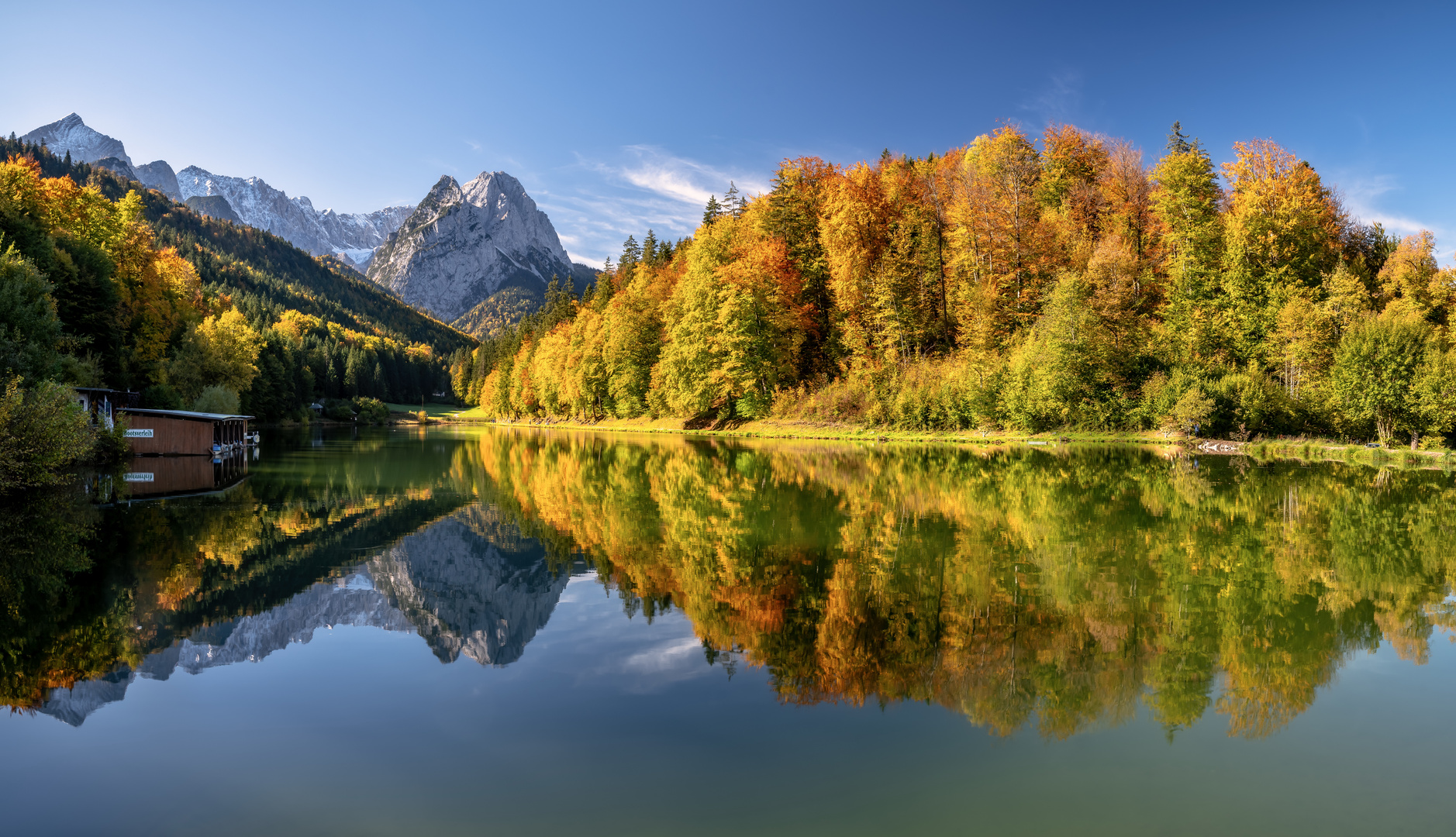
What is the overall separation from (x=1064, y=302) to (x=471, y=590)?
131ft

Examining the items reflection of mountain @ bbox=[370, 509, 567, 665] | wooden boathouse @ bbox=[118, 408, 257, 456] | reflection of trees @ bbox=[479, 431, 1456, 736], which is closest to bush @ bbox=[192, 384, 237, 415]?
wooden boathouse @ bbox=[118, 408, 257, 456]

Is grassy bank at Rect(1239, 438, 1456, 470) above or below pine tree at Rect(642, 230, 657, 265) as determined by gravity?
below

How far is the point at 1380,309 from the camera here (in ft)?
133

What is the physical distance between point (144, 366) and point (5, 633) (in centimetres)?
5232

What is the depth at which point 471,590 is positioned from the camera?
10406 mm

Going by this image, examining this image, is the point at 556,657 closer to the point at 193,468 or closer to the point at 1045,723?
the point at 1045,723

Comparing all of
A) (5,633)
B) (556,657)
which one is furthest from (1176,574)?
(5,633)

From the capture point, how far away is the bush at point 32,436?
56.2ft

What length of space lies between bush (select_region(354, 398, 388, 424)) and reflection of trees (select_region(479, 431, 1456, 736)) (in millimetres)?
96037

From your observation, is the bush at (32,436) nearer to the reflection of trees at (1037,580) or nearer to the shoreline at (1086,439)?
the reflection of trees at (1037,580)

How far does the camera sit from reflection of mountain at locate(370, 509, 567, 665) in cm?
812

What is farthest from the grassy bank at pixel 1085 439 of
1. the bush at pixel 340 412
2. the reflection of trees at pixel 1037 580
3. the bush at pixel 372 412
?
the bush at pixel 340 412

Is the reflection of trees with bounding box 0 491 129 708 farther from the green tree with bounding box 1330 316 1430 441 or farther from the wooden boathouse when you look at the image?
the green tree with bounding box 1330 316 1430 441

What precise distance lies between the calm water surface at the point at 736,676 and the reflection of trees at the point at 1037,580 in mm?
63
